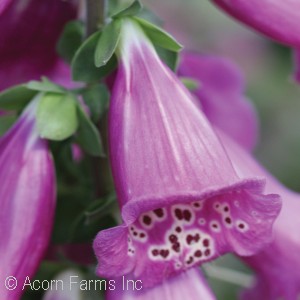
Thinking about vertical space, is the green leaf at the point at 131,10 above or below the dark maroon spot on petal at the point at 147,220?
above

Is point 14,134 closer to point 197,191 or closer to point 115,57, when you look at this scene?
point 115,57

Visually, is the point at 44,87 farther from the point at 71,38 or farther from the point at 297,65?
the point at 297,65

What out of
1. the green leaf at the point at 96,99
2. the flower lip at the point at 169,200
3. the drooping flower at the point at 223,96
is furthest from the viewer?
the drooping flower at the point at 223,96

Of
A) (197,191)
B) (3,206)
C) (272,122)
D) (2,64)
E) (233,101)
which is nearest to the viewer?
(197,191)

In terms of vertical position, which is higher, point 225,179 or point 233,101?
point 225,179

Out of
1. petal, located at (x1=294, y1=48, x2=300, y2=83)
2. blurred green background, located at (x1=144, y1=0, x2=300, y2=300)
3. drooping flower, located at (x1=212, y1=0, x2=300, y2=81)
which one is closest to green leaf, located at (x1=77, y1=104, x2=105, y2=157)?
drooping flower, located at (x1=212, y1=0, x2=300, y2=81)

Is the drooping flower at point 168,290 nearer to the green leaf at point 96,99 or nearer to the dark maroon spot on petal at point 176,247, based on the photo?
the dark maroon spot on petal at point 176,247

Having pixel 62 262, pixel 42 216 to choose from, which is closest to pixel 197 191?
pixel 42 216

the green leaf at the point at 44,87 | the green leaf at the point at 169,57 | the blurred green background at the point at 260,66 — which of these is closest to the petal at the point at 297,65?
the green leaf at the point at 169,57
